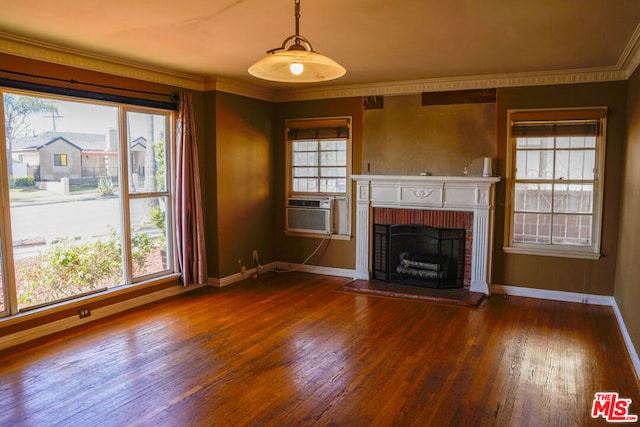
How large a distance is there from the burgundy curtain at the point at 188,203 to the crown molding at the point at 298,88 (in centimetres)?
38

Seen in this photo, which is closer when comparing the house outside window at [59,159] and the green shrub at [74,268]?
the green shrub at [74,268]

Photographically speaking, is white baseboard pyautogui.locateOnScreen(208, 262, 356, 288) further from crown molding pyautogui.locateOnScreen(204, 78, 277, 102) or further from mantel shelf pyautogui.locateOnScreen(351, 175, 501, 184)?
crown molding pyautogui.locateOnScreen(204, 78, 277, 102)

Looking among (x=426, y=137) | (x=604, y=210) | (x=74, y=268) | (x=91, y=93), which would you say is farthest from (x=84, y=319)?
(x=604, y=210)

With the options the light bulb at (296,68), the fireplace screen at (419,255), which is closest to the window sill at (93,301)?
the fireplace screen at (419,255)

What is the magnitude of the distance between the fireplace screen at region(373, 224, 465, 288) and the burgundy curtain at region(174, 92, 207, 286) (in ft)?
7.23

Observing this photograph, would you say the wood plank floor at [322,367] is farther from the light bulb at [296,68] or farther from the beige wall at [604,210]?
the light bulb at [296,68]

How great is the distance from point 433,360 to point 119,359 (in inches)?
94.6

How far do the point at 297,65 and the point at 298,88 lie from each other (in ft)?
13.0

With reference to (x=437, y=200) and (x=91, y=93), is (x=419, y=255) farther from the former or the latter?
(x=91, y=93)

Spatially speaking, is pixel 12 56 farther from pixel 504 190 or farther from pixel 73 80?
pixel 504 190

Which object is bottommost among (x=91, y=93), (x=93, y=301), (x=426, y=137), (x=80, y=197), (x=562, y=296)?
(x=562, y=296)

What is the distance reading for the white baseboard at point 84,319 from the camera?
384 cm

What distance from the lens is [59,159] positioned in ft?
13.7

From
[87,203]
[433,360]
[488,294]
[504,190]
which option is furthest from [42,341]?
[504,190]
